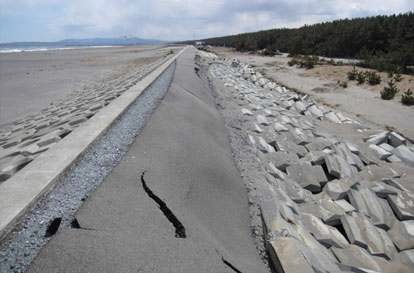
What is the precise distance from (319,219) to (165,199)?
1.98 m

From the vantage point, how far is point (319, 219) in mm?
3922

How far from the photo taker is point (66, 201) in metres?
2.69

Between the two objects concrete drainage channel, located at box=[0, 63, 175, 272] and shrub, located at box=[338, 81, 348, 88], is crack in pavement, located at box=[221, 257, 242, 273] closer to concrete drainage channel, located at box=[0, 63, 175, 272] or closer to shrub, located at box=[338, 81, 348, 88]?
concrete drainage channel, located at box=[0, 63, 175, 272]

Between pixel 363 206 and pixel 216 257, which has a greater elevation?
pixel 216 257

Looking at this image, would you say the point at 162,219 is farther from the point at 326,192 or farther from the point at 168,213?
the point at 326,192

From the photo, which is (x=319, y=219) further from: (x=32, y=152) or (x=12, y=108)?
(x=12, y=108)

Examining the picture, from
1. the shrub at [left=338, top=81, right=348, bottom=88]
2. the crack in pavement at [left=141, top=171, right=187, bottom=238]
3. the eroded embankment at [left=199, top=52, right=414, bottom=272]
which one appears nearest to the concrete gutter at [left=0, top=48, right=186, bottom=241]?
the crack in pavement at [left=141, top=171, right=187, bottom=238]

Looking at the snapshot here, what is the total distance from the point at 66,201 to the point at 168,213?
827mm

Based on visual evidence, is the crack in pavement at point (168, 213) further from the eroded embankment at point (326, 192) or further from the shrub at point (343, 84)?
the shrub at point (343, 84)

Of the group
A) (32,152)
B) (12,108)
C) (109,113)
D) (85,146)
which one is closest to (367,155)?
(109,113)

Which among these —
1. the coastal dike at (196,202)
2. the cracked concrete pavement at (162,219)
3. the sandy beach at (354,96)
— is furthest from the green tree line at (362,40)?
the cracked concrete pavement at (162,219)

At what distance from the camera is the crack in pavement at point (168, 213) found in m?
2.54

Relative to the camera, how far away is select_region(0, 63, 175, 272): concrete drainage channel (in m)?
2.13

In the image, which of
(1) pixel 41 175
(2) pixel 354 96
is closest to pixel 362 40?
(2) pixel 354 96
